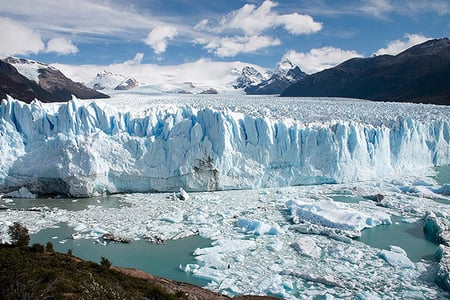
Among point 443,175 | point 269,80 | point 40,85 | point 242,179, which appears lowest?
point 443,175

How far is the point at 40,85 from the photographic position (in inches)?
2359

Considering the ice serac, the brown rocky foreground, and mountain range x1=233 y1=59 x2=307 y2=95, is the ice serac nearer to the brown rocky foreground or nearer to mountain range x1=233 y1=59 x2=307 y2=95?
the brown rocky foreground

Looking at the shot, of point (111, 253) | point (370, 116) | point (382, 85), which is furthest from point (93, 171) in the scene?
point (382, 85)

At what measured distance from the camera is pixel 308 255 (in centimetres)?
819

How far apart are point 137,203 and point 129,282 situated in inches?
257

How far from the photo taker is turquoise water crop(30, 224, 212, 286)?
7.77 metres

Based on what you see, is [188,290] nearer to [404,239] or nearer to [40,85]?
[404,239]

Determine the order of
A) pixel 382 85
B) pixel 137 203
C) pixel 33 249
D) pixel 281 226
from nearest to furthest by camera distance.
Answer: pixel 33 249, pixel 281 226, pixel 137 203, pixel 382 85

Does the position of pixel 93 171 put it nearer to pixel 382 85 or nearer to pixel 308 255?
pixel 308 255

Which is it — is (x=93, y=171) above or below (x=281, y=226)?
above

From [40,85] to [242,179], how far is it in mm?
55174

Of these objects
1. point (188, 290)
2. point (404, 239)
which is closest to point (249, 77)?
point (404, 239)

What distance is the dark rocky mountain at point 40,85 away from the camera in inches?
1711

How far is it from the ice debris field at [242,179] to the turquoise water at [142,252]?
260mm
